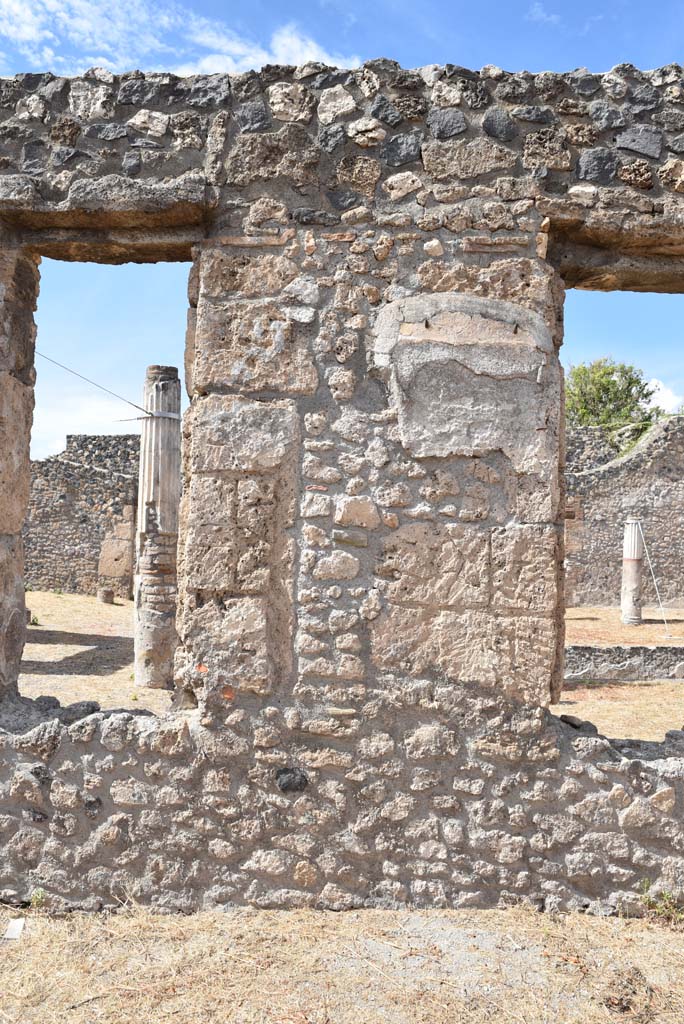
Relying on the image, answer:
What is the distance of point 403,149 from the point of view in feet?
10.1

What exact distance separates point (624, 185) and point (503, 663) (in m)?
1.99

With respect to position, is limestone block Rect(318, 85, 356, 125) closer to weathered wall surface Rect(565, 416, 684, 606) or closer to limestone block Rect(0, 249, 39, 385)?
limestone block Rect(0, 249, 39, 385)

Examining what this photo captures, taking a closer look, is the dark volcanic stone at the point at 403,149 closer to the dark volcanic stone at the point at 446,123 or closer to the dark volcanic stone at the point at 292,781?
the dark volcanic stone at the point at 446,123

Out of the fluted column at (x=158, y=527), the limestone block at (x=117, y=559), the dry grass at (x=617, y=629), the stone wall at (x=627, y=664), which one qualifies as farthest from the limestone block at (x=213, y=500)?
the limestone block at (x=117, y=559)

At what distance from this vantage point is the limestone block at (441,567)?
303cm

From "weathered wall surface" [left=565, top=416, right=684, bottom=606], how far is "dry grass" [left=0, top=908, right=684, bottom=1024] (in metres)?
17.8

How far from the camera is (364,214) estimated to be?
3.07 metres

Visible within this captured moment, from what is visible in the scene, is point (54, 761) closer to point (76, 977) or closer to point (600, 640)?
point (76, 977)

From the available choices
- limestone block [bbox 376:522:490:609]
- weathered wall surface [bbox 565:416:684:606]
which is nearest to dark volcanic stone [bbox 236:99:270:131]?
limestone block [bbox 376:522:490:609]

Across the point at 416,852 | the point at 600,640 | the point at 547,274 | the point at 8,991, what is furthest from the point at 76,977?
the point at 600,640

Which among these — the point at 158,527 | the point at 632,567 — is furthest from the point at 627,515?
the point at 158,527

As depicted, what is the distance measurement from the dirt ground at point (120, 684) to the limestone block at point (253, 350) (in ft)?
6.89

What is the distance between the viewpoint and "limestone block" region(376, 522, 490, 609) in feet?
9.93

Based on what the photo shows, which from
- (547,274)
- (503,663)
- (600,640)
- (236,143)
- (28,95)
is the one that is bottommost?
(600,640)
